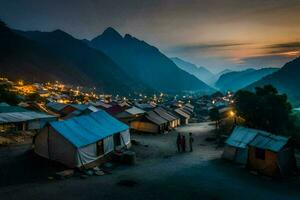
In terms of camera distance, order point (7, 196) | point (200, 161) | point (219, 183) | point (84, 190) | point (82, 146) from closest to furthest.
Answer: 1. point (7, 196)
2. point (84, 190)
3. point (219, 183)
4. point (82, 146)
5. point (200, 161)

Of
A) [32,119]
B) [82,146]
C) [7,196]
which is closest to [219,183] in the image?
[82,146]

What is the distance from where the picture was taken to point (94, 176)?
20.8 m

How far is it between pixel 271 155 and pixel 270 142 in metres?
1.33

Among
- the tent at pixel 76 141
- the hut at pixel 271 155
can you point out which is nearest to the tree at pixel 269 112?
the hut at pixel 271 155

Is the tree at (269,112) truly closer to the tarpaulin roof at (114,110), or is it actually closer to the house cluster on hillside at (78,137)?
the house cluster on hillside at (78,137)

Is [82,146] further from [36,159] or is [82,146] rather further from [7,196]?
[7,196]

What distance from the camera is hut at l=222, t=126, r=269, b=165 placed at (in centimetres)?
2706

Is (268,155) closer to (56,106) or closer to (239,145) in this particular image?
(239,145)

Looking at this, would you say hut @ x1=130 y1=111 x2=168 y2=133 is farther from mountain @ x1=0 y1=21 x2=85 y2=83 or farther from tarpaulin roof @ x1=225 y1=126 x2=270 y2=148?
mountain @ x1=0 y1=21 x2=85 y2=83

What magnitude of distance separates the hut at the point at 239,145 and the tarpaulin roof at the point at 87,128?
11.4 meters

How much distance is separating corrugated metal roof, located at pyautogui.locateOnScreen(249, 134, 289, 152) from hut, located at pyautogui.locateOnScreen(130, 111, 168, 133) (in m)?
24.8

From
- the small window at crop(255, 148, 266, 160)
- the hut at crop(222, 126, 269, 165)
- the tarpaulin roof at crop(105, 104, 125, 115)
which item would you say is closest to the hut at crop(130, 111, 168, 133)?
the tarpaulin roof at crop(105, 104, 125, 115)

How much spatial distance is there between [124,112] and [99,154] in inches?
1210

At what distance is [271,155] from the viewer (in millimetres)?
23188
